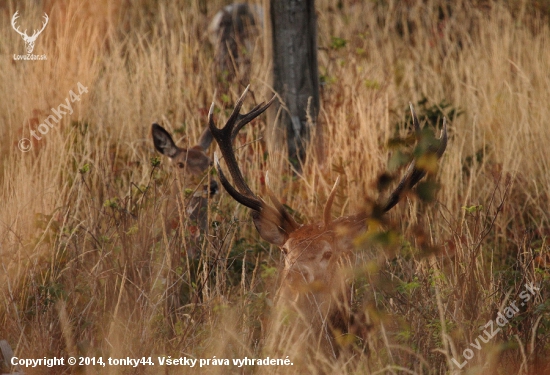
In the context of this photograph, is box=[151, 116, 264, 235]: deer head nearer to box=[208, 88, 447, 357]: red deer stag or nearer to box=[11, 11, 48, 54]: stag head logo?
box=[208, 88, 447, 357]: red deer stag

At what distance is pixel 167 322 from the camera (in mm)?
3869

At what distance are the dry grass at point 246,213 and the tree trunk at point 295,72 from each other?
0.17 meters

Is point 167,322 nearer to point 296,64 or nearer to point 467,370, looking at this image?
point 467,370

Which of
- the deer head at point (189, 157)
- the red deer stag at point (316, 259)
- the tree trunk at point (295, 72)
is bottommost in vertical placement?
the red deer stag at point (316, 259)

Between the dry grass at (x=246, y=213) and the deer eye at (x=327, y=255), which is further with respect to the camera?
the deer eye at (x=327, y=255)

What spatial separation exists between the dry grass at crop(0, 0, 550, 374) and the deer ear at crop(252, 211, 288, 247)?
0.15 meters

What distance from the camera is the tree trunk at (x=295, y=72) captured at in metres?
5.98

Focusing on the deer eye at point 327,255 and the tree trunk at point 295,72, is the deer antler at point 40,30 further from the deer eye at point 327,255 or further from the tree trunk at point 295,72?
the deer eye at point 327,255

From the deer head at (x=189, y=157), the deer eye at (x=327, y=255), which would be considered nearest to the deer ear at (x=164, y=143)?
the deer head at (x=189, y=157)

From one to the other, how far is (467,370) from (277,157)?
2.80 meters

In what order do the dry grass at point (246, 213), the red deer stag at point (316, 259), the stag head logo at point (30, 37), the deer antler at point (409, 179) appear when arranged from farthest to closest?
the stag head logo at point (30, 37) < the deer antler at point (409, 179) < the red deer stag at point (316, 259) < the dry grass at point (246, 213)

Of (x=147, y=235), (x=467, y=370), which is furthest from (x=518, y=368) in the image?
(x=147, y=235)

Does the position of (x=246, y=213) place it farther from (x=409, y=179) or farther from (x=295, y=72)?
(x=409, y=179)

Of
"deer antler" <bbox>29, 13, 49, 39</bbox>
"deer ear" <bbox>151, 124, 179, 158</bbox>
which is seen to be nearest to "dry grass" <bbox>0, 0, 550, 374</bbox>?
"deer antler" <bbox>29, 13, 49, 39</bbox>
